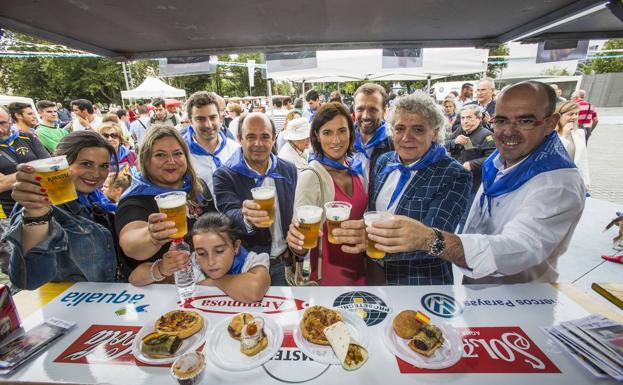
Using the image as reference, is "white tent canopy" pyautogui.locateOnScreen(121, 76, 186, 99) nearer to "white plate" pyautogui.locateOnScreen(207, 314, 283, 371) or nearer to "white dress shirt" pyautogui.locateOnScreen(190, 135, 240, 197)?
"white dress shirt" pyautogui.locateOnScreen(190, 135, 240, 197)

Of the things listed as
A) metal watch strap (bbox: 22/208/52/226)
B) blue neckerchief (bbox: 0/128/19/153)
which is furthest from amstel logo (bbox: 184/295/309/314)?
blue neckerchief (bbox: 0/128/19/153)

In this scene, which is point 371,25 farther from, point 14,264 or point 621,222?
point 621,222

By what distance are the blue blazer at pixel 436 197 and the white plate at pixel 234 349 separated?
40.8 inches

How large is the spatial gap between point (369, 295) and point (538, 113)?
1794 mm

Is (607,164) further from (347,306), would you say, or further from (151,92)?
(151,92)

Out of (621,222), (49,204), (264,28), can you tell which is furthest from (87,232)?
(621,222)

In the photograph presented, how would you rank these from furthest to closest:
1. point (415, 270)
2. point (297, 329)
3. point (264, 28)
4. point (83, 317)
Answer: point (264, 28), point (415, 270), point (83, 317), point (297, 329)

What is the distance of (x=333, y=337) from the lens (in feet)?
4.43

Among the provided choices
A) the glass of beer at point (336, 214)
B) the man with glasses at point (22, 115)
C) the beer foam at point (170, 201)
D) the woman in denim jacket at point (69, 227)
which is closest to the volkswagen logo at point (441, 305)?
the glass of beer at point (336, 214)

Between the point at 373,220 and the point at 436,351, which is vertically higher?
the point at 373,220

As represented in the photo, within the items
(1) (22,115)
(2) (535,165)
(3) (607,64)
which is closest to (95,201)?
(2) (535,165)

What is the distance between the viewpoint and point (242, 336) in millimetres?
1401

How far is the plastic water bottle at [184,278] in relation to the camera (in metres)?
1.92

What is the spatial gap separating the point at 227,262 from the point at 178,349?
72 cm
